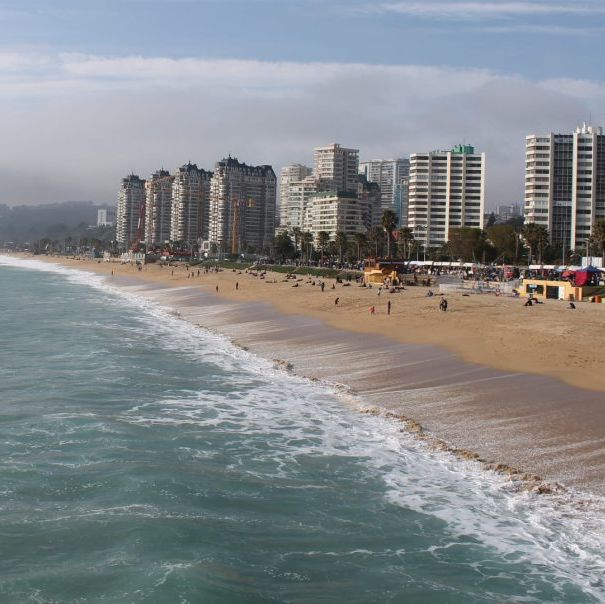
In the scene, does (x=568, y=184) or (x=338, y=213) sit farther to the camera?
(x=338, y=213)

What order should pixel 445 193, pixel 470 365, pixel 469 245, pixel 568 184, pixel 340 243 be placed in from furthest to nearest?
1. pixel 445 193
2. pixel 568 184
3. pixel 340 243
4. pixel 469 245
5. pixel 470 365

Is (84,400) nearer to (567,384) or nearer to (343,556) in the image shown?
(343,556)

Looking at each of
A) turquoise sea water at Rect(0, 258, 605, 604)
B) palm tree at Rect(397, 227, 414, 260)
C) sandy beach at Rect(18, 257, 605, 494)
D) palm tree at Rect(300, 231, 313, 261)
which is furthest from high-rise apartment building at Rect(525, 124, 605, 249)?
turquoise sea water at Rect(0, 258, 605, 604)

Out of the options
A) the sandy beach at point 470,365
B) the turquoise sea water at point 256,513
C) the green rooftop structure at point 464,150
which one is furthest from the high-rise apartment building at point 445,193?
the turquoise sea water at point 256,513

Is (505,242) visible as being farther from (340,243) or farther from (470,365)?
(470,365)

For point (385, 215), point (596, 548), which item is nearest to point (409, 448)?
point (596, 548)

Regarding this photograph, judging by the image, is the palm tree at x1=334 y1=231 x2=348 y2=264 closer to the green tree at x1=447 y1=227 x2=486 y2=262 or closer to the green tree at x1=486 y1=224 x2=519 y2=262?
the green tree at x1=447 y1=227 x2=486 y2=262

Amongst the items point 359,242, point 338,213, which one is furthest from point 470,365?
point 338,213

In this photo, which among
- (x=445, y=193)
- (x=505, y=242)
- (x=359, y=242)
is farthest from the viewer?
(x=445, y=193)
